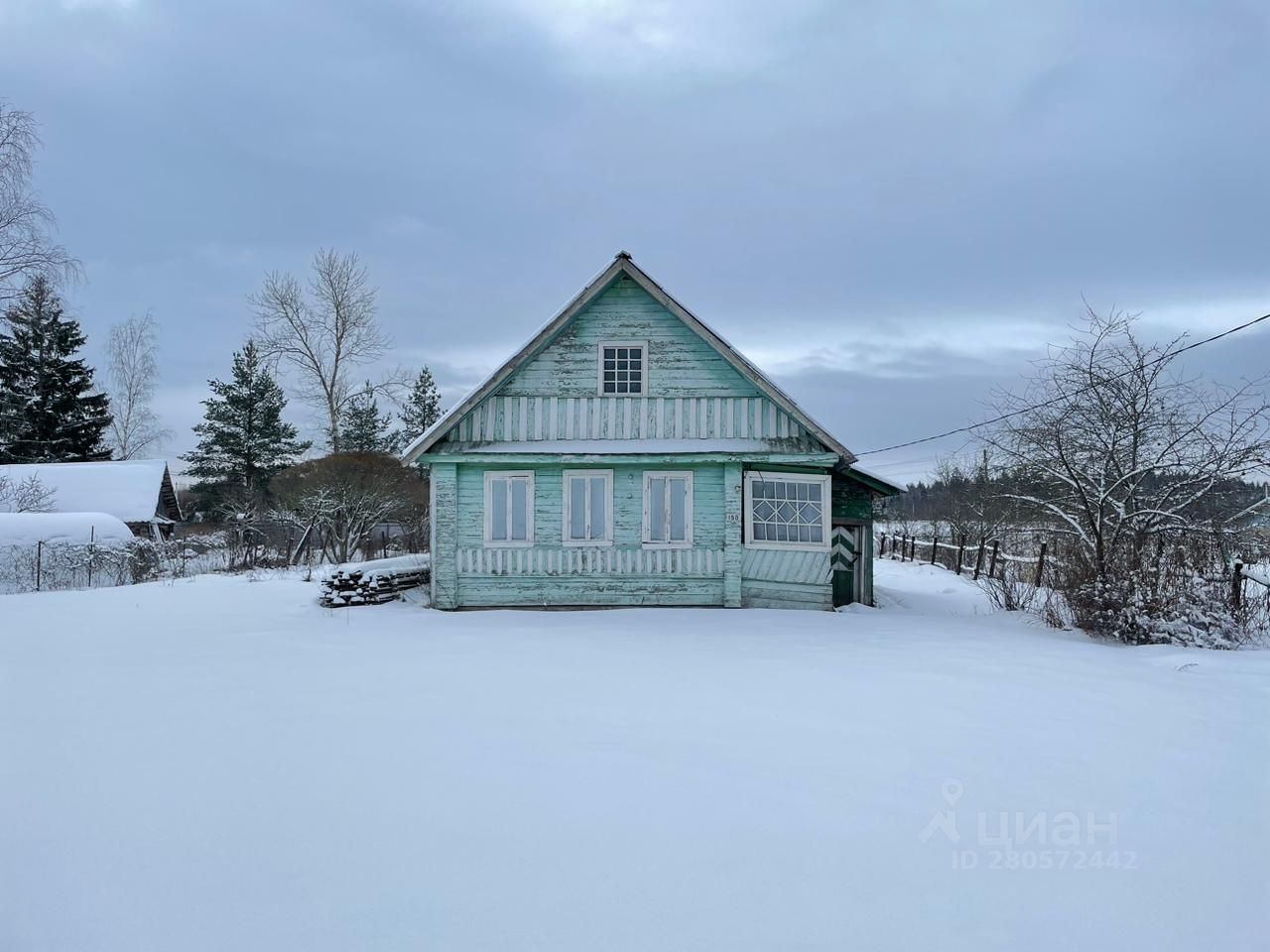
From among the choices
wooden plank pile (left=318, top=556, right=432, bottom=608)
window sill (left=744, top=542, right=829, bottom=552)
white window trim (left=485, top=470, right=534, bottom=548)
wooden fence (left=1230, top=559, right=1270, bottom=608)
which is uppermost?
white window trim (left=485, top=470, right=534, bottom=548)

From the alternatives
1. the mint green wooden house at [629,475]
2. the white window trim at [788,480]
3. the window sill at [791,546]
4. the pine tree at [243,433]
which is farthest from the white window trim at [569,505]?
the pine tree at [243,433]

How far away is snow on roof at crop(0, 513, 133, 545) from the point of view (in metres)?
19.6

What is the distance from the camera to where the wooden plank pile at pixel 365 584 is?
1392 centimetres

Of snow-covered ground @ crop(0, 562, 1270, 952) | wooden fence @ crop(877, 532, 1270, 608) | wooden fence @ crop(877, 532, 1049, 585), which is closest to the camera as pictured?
snow-covered ground @ crop(0, 562, 1270, 952)

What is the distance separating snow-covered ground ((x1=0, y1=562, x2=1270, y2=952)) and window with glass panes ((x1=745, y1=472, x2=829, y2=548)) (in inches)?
200

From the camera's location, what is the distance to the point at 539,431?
13.8 metres

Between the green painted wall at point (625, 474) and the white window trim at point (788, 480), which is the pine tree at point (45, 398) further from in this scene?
A: the white window trim at point (788, 480)

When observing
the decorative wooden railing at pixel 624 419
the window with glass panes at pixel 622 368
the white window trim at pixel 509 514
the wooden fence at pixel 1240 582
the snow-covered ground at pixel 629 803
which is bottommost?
the snow-covered ground at pixel 629 803

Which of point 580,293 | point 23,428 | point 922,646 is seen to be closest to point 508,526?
point 580,293

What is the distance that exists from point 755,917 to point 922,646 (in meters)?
7.30

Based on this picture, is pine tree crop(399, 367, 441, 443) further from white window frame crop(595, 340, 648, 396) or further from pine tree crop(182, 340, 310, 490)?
white window frame crop(595, 340, 648, 396)

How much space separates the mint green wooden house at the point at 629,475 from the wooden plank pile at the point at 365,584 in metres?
1.46

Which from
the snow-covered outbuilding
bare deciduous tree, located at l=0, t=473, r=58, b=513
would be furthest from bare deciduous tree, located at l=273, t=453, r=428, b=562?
bare deciduous tree, located at l=0, t=473, r=58, b=513

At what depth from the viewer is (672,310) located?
45.2 ft
